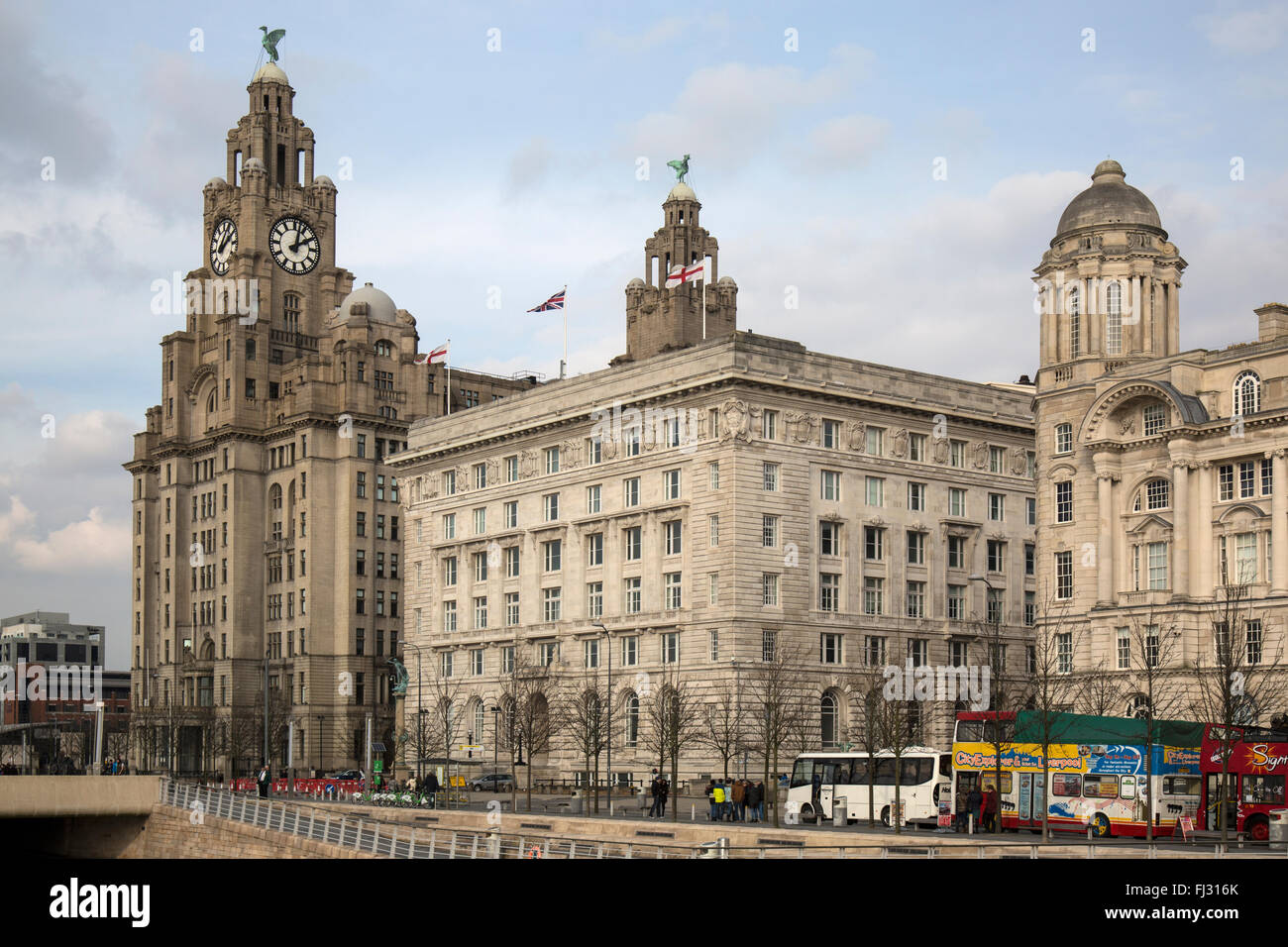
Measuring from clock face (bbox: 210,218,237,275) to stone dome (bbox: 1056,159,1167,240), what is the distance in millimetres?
90897

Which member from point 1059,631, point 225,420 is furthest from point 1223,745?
point 225,420

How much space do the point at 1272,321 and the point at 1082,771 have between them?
2998 centimetres

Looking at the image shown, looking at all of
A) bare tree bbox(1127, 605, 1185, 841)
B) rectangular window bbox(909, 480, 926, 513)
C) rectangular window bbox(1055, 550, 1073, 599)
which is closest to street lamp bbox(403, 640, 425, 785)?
rectangular window bbox(909, 480, 926, 513)

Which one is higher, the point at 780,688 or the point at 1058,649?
the point at 1058,649

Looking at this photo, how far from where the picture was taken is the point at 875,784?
68.0 meters

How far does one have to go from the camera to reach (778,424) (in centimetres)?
9775

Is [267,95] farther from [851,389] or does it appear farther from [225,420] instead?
[851,389]

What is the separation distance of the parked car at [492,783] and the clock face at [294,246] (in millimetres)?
67384

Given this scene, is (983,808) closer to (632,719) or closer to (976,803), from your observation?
(976,803)

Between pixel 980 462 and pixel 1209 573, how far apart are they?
30.2m

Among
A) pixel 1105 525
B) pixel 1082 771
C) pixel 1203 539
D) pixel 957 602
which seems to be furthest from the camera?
pixel 957 602

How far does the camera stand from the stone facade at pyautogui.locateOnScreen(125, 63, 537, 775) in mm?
143375

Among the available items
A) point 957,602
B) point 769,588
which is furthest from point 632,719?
point 957,602

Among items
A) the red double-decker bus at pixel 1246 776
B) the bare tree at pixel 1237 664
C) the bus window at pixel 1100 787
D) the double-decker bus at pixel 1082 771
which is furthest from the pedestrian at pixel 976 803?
the bare tree at pixel 1237 664
